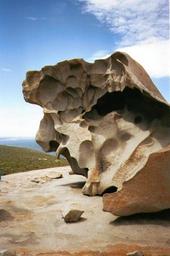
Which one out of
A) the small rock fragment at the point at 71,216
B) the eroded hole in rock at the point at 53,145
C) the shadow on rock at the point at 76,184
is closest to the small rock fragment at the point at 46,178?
the shadow on rock at the point at 76,184

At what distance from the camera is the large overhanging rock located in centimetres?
927

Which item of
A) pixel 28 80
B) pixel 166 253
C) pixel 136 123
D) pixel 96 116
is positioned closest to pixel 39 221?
pixel 166 253

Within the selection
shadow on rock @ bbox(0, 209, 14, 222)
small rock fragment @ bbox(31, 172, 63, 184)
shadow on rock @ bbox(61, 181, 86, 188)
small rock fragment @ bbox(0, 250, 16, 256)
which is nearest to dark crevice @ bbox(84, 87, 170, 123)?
shadow on rock @ bbox(61, 181, 86, 188)

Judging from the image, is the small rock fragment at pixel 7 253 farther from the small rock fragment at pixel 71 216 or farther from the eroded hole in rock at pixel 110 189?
the eroded hole in rock at pixel 110 189

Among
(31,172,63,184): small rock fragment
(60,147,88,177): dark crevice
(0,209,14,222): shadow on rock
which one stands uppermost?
(60,147,88,177): dark crevice

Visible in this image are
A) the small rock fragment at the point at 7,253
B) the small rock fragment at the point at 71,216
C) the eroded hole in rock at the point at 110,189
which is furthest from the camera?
the eroded hole in rock at the point at 110,189

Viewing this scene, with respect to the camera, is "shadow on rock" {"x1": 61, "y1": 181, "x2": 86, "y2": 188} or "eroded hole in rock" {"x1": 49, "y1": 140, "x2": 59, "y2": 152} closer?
"shadow on rock" {"x1": 61, "y1": 181, "x2": 86, "y2": 188}

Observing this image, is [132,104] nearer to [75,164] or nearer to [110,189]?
[110,189]

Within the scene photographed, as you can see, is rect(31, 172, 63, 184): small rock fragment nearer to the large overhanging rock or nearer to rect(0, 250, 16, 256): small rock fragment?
the large overhanging rock

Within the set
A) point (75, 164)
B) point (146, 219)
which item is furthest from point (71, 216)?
point (75, 164)

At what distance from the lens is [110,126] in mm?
13156

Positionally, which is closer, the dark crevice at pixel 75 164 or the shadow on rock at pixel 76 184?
the dark crevice at pixel 75 164

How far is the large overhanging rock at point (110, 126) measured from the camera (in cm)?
927

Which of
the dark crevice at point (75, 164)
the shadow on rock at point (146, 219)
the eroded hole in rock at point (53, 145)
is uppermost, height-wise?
the eroded hole in rock at point (53, 145)
